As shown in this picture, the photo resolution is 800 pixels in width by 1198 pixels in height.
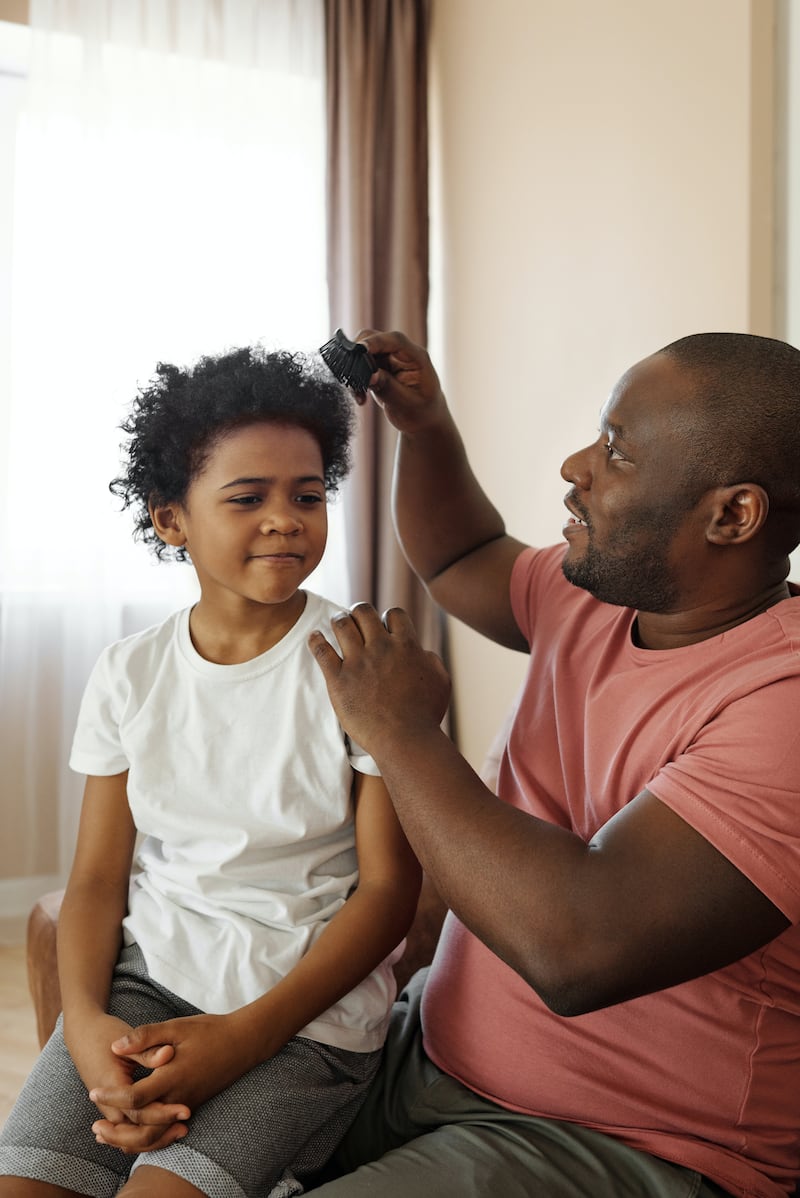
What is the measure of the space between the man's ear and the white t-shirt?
464 millimetres

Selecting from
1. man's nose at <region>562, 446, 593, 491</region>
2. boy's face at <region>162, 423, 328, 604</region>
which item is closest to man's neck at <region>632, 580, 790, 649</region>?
man's nose at <region>562, 446, 593, 491</region>

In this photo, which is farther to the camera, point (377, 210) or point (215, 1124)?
point (377, 210)

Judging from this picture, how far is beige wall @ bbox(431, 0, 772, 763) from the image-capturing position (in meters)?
2.24

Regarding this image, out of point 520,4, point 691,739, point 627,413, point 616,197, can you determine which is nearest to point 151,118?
point 520,4

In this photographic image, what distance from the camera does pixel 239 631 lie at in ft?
4.46

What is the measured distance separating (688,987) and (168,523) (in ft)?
2.73

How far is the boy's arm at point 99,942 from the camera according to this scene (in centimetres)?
108

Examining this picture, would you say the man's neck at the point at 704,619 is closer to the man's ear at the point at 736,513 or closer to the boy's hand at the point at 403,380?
the man's ear at the point at 736,513

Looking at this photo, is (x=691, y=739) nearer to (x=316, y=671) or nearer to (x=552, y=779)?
(x=552, y=779)

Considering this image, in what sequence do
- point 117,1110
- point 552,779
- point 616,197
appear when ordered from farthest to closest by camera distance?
point 616,197 < point 552,779 < point 117,1110

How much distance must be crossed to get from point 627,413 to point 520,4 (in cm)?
249

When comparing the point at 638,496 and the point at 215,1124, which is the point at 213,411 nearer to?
the point at 638,496

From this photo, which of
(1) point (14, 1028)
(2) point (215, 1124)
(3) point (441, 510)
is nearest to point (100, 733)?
(2) point (215, 1124)

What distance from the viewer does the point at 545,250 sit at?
3.09 m
